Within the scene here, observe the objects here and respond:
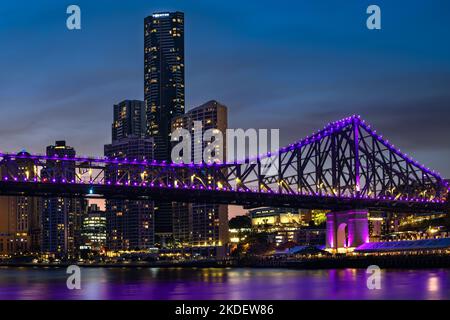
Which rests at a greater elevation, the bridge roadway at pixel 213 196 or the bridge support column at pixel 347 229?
the bridge roadway at pixel 213 196

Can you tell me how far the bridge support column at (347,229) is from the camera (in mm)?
140125

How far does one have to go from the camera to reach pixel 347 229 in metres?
149

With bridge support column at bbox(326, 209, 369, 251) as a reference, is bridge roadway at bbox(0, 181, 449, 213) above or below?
above

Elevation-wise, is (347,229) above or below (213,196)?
below

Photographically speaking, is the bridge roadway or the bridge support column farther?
the bridge support column

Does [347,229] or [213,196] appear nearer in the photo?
[213,196]

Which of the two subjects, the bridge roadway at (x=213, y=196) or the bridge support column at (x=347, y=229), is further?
the bridge support column at (x=347, y=229)

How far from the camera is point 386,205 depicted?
149375 millimetres

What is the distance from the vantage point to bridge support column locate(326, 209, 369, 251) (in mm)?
140125

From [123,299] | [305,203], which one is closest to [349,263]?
[305,203]
